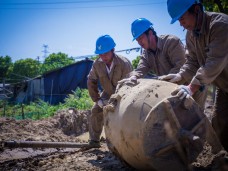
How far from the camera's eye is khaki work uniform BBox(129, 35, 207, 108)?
4.49 metres

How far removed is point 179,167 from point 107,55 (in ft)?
9.56

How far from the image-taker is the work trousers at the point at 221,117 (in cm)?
390

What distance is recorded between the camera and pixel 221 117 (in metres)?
3.91

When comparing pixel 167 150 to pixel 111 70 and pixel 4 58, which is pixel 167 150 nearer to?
pixel 111 70

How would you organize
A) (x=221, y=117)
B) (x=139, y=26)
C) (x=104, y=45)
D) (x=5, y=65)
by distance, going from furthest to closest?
1. (x=5, y=65)
2. (x=104, y=45)
3. (x=139, y=26)
4. (x=221, y=117)

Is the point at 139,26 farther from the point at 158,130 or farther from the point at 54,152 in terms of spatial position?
the point at 54,152

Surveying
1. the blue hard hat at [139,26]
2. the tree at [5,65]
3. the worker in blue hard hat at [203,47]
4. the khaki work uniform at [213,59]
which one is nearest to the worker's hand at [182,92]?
the worker in blue hard hat at [203,47]

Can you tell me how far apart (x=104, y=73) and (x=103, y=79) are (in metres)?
0.13

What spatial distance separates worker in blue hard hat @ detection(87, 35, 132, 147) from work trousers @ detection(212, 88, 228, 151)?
2.01m

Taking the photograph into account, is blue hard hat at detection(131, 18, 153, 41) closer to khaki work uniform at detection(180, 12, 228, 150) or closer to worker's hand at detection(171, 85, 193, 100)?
khaki work uniform at detection(180, 12, 228, 150)

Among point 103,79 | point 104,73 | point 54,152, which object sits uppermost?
point 104,73

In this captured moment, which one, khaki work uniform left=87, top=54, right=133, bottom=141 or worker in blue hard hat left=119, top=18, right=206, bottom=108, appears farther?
khaki work uniform left=87, top=54, right=133, bottom=141

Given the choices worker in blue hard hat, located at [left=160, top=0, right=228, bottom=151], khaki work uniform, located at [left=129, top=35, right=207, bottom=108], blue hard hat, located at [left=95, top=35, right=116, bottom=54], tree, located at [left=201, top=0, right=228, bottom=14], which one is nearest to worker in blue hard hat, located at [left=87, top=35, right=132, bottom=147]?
blue hard hat, located at [left=95, top=35, right=116, bottom=54]

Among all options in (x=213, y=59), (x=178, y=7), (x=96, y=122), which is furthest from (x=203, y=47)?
(x=96, y=122)
